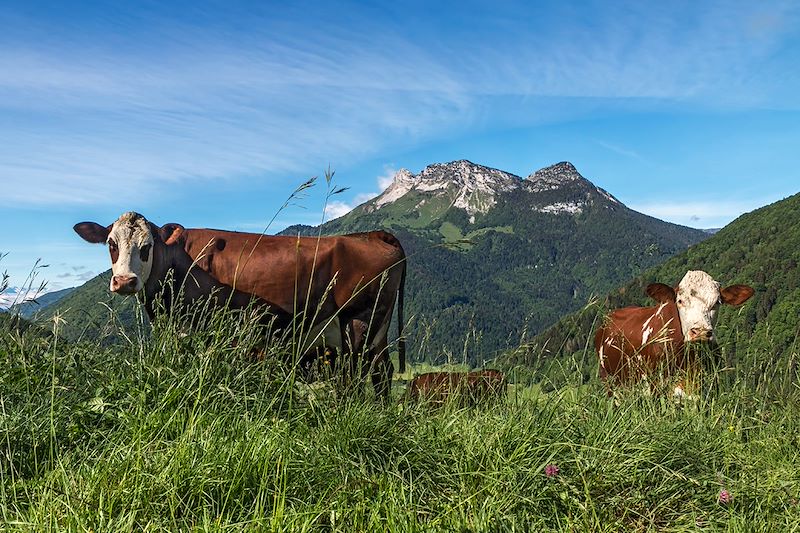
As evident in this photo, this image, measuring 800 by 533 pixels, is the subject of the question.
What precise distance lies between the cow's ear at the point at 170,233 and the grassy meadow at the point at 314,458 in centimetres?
460

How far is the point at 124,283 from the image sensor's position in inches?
341

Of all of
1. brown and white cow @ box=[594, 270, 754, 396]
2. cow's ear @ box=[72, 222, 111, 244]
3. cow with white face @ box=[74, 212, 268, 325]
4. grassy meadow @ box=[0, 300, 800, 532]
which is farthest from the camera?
brown and white cow @ box=[594, 270, 754, 396]

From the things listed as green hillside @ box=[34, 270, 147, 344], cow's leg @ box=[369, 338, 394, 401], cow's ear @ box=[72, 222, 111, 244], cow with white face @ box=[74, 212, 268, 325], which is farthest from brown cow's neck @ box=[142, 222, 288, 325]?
green hillside @ box=[34, 270, 147, 344]

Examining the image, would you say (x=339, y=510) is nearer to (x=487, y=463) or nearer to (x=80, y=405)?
(x=487, y=463)

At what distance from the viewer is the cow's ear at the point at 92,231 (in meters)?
9.75

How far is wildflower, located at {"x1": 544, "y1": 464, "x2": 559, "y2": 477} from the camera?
382 centimetres

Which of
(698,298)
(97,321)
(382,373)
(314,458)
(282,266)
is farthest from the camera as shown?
(698,298)

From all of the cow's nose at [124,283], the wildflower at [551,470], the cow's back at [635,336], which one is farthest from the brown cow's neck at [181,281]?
the wildflower at [551,470]

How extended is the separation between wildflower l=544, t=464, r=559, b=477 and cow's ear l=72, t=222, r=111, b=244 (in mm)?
8200

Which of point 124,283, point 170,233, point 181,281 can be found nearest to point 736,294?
point 181,281

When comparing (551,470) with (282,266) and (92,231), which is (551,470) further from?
(92,231)

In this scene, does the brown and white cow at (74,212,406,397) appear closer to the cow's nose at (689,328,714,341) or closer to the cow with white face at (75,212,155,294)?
the cow with white face at (75,212,155,294)

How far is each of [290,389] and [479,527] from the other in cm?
175

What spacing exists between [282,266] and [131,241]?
2.14 metres
